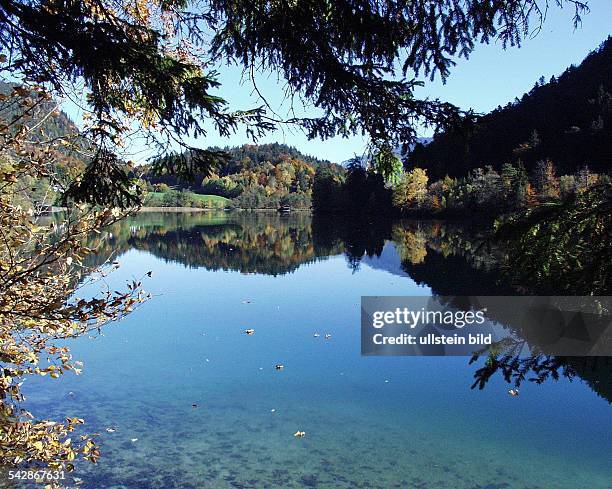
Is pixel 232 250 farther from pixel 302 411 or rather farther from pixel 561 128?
pixel 561 128

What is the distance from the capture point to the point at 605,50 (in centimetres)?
11862

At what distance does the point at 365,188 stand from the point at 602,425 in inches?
3069

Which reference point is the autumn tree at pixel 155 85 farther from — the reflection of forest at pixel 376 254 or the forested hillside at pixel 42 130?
the reflection of forest at pixel 376 254

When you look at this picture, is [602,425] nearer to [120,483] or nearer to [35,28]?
[120,483]

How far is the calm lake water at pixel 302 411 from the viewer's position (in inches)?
320

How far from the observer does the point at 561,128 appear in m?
93.4

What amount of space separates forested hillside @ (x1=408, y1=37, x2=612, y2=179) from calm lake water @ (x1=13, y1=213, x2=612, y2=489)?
2405 inches

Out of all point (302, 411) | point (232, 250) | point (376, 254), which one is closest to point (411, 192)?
point (376, 254)

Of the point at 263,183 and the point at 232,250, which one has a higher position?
the point at 263,183

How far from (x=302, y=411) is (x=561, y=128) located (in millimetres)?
99343

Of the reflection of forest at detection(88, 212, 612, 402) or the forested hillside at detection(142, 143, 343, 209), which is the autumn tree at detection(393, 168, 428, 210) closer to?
the reflection of forest at detection(88, 212, 612, 402)

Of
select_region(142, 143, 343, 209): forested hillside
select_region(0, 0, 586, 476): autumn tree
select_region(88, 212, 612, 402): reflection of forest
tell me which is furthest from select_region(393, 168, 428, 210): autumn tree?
select_region(0, 0, 586, 476): autumn tree

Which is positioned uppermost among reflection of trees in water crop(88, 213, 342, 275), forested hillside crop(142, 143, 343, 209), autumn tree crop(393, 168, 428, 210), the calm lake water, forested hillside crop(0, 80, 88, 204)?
forested hillside crop(142, 143, 343, 209)

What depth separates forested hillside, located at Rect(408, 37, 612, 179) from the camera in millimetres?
82150
